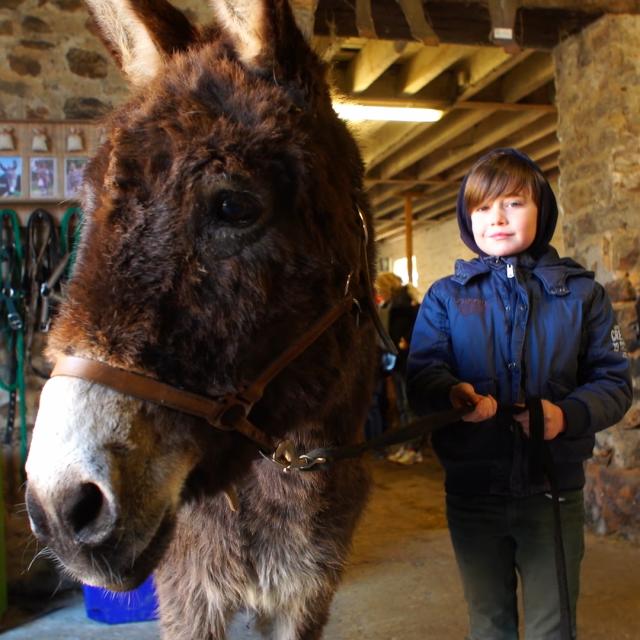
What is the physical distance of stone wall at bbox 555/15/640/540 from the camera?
12.5 ft

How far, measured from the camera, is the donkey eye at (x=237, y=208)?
112 cm

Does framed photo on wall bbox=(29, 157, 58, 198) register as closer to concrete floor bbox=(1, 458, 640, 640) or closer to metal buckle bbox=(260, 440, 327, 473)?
concrete floor bbox=(1, 458, 640, 640)

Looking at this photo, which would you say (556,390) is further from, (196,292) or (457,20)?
(457,20)

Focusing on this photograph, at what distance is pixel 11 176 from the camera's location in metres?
3.41

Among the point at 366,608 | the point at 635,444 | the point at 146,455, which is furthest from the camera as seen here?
the point at 635,444

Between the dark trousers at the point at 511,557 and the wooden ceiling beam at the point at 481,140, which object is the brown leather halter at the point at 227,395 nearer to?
the dark trousers at the point at 511,557

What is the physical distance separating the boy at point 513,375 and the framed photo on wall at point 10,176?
8.53 ft

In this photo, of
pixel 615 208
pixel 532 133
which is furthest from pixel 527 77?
pixel 615 208

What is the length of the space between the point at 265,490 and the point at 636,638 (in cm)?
223

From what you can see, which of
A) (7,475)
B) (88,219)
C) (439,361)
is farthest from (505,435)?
(7,475)

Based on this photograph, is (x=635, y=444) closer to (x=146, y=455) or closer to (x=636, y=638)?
(x=636, y=638)

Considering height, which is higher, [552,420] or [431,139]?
[431,139]

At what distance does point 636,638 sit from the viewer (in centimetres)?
283

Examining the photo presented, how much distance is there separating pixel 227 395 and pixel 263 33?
2.35 feet
